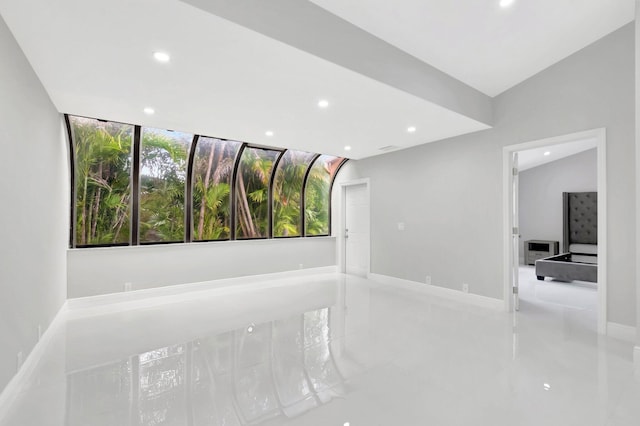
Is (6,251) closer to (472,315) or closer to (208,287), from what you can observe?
(208,287)

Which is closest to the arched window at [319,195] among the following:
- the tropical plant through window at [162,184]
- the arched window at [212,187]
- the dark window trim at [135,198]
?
the arched window at [212,187]

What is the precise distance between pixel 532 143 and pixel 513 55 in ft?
3.98

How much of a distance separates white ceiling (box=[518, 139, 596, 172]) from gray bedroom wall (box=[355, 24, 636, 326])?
3211mm

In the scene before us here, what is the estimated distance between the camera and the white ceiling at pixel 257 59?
2.22m

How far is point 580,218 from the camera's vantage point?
7.99 metres

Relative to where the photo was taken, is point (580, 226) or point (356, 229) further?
point (580, 226)

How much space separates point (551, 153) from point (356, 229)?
5288 mm

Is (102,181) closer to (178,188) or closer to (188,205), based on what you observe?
(178,188)

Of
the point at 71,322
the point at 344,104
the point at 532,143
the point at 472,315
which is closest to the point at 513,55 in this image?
the point at 532,143

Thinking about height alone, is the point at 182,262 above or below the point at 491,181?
below

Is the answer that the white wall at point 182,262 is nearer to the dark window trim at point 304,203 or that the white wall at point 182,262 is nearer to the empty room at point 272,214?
the empty room at point 272,214

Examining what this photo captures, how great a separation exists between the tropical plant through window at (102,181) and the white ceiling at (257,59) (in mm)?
875

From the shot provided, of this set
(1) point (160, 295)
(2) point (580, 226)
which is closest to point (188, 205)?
(1) point (160, 295)

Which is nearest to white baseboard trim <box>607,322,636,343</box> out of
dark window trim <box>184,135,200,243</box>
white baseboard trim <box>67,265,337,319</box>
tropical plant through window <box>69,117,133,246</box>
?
white baseboard trim <box>67,265,337,319</box>
